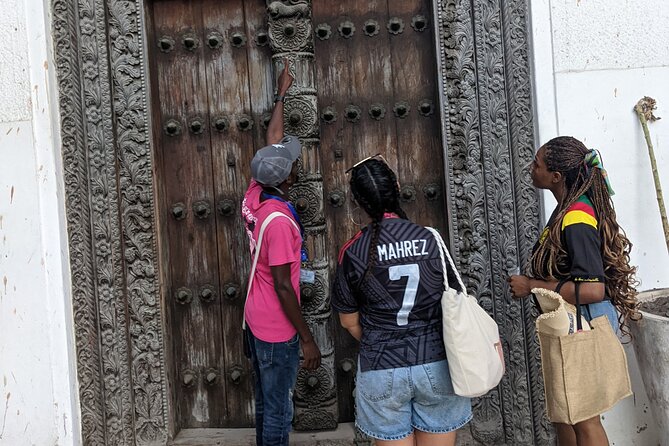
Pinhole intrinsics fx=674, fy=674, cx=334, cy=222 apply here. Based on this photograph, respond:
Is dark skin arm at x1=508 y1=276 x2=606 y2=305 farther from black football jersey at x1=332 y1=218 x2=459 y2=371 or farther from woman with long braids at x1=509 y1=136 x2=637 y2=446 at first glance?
black football jersey at x1=332 y1=218 x2=459 y2=371

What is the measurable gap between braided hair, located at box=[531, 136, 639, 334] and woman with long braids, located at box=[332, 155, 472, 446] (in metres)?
0.38

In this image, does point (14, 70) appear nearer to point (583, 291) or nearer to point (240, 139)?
point (240, 139)

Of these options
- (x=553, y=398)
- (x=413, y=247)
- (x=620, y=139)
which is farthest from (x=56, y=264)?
(x=620, y=139)

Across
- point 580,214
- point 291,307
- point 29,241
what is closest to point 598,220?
point 580,214

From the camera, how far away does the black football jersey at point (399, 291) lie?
1899 mm

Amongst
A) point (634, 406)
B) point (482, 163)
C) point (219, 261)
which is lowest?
point (634, 406)

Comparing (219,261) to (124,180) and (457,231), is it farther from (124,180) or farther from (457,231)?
(457,231)

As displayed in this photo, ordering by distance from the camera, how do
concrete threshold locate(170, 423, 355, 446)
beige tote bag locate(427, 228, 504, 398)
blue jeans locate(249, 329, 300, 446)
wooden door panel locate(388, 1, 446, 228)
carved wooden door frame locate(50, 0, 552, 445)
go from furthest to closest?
wooden door panel locate(388, 1, 446, 228), concrete threshold locate(170, 423, 355, 446), carved wooden door frame locate(50, 0, 552, 445), blue jeans locate(249, 329, 300, 446), beige tote bag locate(427, 228, 504, 398)

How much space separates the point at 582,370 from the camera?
2070 mm

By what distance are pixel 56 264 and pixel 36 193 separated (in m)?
0.31

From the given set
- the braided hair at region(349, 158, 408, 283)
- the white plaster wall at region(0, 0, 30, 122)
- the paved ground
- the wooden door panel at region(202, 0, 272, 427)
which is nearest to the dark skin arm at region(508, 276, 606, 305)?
the braided hair at region(349, 158, 408, 283)

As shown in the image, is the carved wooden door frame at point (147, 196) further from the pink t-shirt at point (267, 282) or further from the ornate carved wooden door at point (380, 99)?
the pink t-shirt at point (267, 282)

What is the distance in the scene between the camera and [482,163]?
2855 mm

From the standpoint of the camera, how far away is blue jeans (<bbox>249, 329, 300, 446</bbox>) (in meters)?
2.44
